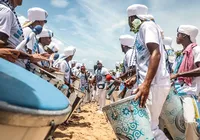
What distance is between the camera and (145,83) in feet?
7.22

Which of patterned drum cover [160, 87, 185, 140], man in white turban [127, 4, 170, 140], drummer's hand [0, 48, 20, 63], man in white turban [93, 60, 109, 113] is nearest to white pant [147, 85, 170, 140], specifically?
man in white turban [127, 4, 170, 140]

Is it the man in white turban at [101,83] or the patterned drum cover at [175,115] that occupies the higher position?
the patterned drum cover at [175,115]

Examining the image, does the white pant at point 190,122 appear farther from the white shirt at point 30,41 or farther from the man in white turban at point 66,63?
the man in white turban at point 66,63

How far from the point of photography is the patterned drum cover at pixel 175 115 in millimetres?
2779

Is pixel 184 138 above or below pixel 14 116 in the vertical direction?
below

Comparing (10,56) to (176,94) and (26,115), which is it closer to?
(26,115)

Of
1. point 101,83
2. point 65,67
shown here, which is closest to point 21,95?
point 65,67

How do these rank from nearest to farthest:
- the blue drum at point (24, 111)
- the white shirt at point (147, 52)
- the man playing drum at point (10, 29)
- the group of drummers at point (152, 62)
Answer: the blue drum at point (24, 111) → the man playing drum at point (10, 29) → the group of drummers at point (152, 62) → the white shirt at point (147, 52)

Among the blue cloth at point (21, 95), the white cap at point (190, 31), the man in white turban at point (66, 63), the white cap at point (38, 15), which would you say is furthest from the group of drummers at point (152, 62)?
the man in white turban at point (66, 63)

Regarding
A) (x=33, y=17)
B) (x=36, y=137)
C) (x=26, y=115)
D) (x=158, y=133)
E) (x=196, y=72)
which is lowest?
(x=158, y=133)

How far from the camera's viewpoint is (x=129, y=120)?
202cm

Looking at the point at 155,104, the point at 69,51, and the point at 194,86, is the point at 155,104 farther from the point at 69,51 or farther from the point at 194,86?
the point at 69,51

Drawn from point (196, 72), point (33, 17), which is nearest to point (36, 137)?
point (196, 72)

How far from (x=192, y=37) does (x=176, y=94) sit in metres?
1.13
